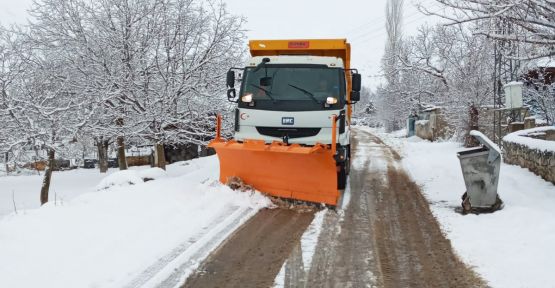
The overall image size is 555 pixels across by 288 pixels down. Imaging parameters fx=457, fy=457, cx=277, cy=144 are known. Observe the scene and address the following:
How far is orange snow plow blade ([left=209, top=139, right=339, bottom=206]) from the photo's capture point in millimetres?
7195

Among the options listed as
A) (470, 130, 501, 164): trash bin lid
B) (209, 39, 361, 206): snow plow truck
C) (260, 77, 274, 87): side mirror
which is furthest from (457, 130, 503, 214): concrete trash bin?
(260, 77, 274, 87): side mirror

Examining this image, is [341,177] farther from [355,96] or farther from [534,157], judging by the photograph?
[534,157]

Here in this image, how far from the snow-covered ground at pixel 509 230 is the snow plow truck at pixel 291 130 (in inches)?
76.9

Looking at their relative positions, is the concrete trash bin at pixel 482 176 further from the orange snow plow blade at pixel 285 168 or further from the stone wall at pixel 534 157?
the stone wall at pixel 534 157

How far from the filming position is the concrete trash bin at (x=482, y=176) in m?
6.67

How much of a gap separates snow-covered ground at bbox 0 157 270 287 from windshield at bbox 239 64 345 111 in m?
1.67

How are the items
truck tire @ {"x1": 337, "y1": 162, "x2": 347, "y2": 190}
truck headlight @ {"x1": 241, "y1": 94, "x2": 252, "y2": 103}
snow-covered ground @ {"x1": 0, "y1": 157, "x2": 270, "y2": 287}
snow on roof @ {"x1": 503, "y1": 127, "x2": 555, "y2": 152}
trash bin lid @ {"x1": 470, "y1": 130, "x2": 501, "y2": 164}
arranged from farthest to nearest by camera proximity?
snow on roof @ {"x1": 503, "y1": 127, "x2": 555, "y2": 152} → truck tire @ {"x1": 337, "y1": 162, "x2": 347, "y2": 190} → truck headlight @ {"x1": 241, "y1": 94, "x2": 252, "y2": 103} → trash bin lid @ {"x1": 470, "y1": 130, "x2": 501, "y2": 164} → snow-covered ground @ {"x1": 0, "y1": 157, "x2": 270, "y2": 287}

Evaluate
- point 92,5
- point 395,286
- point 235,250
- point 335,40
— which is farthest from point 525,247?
point 92,5

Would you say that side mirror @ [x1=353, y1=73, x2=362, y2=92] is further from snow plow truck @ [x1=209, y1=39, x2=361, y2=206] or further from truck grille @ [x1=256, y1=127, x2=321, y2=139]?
truck grille @ [x1=256, y1=127, x2=321, y2=139]

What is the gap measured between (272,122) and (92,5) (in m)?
8.80

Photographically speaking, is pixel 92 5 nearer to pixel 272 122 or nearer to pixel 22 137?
pixel 22 137

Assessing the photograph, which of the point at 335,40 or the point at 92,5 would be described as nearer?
the point at 335,40

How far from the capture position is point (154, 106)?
45.8 ft

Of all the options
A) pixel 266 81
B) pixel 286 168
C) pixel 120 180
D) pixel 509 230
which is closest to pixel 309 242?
pixel 286 168
